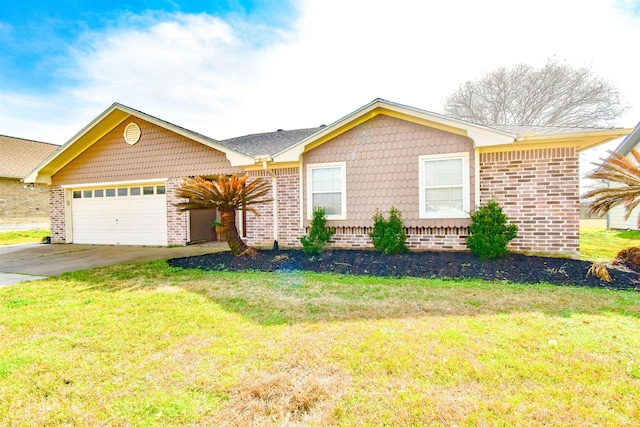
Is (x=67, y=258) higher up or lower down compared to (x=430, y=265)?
lower down

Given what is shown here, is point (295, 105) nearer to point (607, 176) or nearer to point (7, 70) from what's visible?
point (7, 70)

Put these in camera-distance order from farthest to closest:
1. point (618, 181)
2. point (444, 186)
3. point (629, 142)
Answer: point (629, 142) < point (444, 186) < point (618, 181)

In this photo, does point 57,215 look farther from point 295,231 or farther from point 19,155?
point 19,155

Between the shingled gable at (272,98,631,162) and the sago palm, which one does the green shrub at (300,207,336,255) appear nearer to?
the shingled gable at (272,98,631,162)

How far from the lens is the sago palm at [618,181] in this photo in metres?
6.05

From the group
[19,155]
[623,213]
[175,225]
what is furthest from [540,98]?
[19,155]

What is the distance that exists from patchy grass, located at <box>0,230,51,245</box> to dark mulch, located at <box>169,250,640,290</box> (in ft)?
39.1

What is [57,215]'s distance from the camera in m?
12.5

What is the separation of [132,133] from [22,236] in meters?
10.1

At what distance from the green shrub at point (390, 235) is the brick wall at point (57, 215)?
40.7 ft

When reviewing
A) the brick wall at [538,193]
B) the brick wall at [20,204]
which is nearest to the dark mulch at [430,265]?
the brick wall at [538,193]

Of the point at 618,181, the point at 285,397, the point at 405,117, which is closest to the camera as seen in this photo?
the point at 285,397

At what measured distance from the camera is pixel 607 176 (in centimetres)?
620

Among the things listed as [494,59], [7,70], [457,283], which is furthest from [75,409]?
[494,59]
